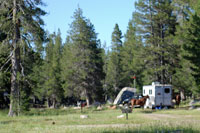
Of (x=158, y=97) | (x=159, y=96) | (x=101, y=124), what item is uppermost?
(x=159, y=96)

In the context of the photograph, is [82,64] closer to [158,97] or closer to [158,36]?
[158,36]

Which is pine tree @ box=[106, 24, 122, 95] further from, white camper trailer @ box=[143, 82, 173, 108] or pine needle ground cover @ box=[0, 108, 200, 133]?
pine needle ground cover @ box=[0, 108, 200, 133]

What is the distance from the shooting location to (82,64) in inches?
1939

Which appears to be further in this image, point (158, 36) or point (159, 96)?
point (158, 36)

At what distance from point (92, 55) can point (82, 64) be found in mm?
2246

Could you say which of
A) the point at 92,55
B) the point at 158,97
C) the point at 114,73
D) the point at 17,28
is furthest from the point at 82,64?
the point at 17,28

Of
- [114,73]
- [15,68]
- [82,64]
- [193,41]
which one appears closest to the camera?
[15,68]

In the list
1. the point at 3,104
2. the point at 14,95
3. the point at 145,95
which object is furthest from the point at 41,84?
the point at 14,95

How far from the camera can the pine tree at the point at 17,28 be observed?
23516 millimetres

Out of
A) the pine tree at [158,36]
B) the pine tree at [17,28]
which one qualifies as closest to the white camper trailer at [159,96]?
the pine tree at [158,36]

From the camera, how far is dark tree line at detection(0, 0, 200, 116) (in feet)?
78.9

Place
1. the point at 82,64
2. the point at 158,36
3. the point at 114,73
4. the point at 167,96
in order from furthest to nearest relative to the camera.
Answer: the point at 114,73, the point at 82,64, the point at 158,36, the point at 167,96

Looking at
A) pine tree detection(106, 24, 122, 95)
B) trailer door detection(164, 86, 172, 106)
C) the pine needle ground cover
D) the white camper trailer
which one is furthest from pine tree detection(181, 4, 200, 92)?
pine tree detection(106, 24, 122, 95)

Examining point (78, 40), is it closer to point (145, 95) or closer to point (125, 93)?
point (125, 93)
